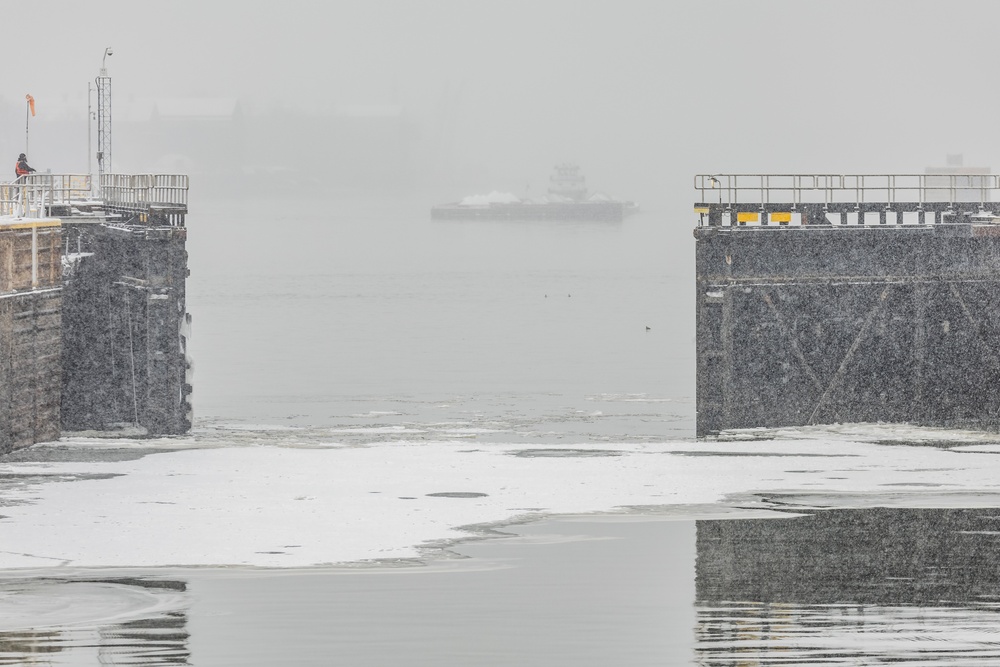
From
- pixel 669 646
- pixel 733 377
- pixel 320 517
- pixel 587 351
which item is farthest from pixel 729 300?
pixel 587 351

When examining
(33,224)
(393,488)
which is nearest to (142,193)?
(33,224)

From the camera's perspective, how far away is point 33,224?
4416 centimetres

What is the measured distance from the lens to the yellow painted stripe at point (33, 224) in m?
42.8

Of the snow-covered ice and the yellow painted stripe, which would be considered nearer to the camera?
the snow-covered ice

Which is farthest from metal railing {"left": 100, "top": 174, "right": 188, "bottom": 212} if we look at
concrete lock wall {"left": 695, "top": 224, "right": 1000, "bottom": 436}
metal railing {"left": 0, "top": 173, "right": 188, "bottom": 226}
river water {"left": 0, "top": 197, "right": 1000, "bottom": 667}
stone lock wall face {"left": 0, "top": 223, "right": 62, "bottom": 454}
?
concrete lock wall {"left": 695, "top": 224, "right": 1000, "bottom": 436}

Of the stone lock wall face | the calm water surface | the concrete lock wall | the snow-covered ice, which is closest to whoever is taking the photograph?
the calm water surface

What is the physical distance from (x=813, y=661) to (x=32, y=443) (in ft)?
86.5

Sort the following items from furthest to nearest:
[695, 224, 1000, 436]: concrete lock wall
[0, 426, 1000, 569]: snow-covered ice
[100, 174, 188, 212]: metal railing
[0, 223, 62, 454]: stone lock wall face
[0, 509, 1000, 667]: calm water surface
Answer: [100, 174, 188, 212]: metal railing → [695, 224, 1000, 436]: concrete lock wall → [0, 223, 62, 454]: stone lock wall face → [0, 426, 1000, 569]: snow-covered ice → [0, 509, 1000, 667]: calm water surface

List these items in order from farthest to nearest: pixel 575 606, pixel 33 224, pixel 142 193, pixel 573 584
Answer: pixel 142 193 < pixel 33 224 < pixel 573 584 < pixel 575 606

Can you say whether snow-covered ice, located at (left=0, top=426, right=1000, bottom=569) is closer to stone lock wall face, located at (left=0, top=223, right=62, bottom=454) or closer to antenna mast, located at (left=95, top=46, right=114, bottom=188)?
stone lock wall face, located at (left=0, top=223, right=62, bottom=454)

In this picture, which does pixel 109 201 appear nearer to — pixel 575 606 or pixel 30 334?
pixel 30 334

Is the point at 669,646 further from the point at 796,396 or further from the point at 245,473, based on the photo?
the point at 796,396

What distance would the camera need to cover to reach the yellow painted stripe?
4281 cm

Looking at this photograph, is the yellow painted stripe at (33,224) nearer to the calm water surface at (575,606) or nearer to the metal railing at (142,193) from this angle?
the metal railing at (142,193)
